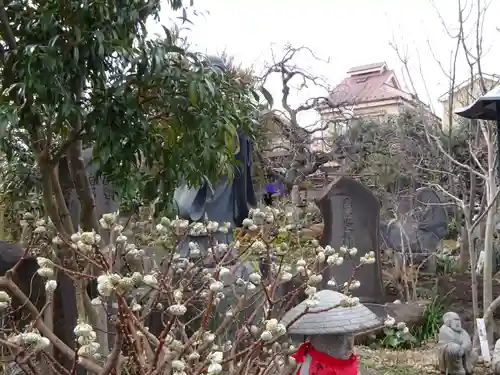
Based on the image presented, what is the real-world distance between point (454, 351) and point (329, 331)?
9.16 ft

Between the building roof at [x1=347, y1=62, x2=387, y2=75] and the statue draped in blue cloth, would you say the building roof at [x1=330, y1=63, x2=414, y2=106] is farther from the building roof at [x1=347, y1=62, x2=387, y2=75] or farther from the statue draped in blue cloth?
the statue draped in blue cloth

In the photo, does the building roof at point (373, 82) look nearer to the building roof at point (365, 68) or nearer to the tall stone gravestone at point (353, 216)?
the building roof at point (365, 68)

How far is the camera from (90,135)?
6.21 feet

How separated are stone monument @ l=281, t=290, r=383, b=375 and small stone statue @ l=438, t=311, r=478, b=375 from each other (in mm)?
2594

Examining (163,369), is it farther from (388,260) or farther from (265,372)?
(388,260)

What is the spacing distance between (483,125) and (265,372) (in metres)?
4.25

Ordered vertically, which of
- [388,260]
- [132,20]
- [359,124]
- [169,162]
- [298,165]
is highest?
[359,124]

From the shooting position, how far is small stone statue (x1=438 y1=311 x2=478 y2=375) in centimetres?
417

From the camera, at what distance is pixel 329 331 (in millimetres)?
1812

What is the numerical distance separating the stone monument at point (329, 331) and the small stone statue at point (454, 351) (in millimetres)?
2594

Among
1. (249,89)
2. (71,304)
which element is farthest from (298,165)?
(249,89)

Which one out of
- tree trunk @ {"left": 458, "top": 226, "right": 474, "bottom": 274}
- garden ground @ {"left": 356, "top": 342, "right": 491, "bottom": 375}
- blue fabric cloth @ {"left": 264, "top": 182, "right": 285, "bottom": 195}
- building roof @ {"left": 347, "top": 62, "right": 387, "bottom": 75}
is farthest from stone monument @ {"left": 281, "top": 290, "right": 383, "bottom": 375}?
building roof @ {"left": 347, "top": 62, "right": 387, "bottom": 75}

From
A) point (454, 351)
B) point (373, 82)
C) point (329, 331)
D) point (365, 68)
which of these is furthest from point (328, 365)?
point (365, 68)

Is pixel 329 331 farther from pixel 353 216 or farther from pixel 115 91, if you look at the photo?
pixel 353 216
